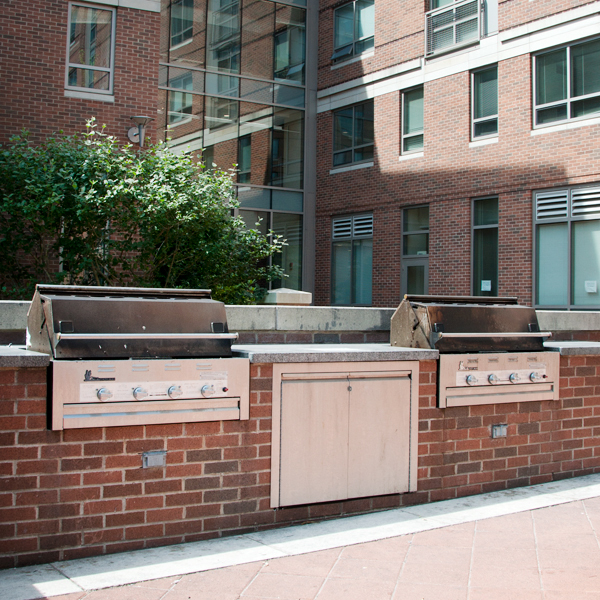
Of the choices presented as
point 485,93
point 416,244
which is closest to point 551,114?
point 485,93

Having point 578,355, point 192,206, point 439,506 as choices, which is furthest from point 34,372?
point 192,206

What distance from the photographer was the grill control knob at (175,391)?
4527 millimetres

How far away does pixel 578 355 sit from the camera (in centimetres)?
671

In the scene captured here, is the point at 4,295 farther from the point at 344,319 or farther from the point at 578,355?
the point at 578,355

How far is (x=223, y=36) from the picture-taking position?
2092 cm

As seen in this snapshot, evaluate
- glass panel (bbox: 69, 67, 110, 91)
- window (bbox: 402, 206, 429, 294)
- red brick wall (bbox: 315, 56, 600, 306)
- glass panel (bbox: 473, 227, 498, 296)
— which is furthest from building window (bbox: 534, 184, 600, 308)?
glass panel (bbox: 69, 67, 110, 91)

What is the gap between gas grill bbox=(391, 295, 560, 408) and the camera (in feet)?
19.1

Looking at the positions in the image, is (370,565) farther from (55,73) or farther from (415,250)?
(415,250)

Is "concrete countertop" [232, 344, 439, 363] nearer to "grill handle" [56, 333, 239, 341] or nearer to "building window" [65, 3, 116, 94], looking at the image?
"grill handle" [56, 333, 239, 341]

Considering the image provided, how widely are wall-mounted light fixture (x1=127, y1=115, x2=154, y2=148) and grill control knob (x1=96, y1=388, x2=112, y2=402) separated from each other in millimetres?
11026

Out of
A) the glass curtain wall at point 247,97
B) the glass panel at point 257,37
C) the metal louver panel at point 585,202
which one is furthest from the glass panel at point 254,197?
the metal louver panel at point 585,202

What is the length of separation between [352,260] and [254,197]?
3.51 m

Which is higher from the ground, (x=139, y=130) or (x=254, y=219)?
(x=139, y=130)

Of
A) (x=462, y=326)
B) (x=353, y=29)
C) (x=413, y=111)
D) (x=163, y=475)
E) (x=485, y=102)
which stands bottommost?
(x=163, y=475)
